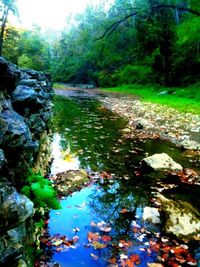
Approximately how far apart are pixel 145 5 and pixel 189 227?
→ 14.2m

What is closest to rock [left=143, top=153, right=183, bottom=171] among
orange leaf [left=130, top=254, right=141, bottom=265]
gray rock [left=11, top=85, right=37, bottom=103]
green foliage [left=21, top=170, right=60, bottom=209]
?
gray rock [left=11, top=85, right=37, bottom=103]

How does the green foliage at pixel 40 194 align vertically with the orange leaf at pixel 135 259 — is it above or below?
above

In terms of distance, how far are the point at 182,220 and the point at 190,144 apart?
591cm

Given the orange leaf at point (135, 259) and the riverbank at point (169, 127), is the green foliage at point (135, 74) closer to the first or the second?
the riverbank at point (169, 127)

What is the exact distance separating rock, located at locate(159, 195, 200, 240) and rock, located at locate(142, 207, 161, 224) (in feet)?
0.53

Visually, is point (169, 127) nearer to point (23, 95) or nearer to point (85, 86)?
point (23, 95)

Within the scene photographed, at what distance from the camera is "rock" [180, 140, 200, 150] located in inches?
420

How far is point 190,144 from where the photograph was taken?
431 inches

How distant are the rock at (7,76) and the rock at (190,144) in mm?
7230

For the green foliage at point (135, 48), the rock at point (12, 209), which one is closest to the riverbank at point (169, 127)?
the green foliage at point (135, 48)

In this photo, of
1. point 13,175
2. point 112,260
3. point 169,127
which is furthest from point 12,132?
point 169,127

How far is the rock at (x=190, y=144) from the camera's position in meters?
10.7

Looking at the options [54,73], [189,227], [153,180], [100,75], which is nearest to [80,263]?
[189,227]

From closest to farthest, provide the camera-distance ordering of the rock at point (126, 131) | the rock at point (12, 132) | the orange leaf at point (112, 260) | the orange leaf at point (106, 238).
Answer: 1. the rock at point (12, 132)
2. the orange leaf at point (112, 260)
3. the orange leaf at point (106, 238)
4. the rock at point (126, 131)
